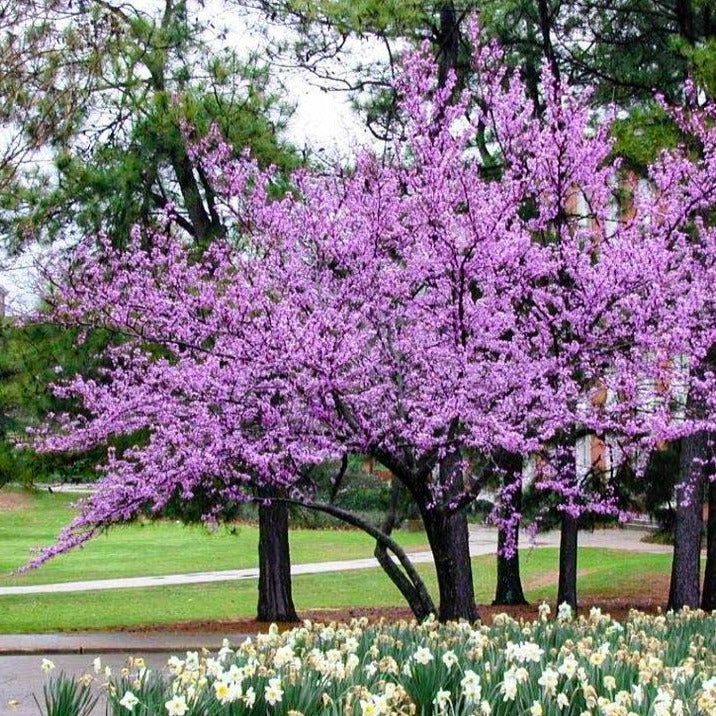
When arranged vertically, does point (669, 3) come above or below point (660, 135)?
above

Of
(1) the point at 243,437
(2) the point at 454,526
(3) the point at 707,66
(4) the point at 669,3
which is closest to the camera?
(1) the point at 243,437

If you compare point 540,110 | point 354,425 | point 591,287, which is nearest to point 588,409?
point 591,287

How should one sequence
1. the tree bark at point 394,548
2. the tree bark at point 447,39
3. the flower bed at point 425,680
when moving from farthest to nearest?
the tree bark at point 447,39 < the tree bark at point 394,548 < the flower bed at point 425,680

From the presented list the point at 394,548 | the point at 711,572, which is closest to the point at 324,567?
the point at 711,572

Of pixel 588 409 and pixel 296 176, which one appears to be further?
pixel 296 176

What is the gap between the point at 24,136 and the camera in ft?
31.8

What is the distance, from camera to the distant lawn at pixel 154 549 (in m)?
30.1

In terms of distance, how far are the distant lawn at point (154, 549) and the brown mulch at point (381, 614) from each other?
19.2ft

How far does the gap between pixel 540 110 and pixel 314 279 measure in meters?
7.71

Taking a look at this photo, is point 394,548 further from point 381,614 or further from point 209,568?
point 209,568

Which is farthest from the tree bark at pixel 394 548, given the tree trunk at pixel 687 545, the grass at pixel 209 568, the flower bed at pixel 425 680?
the tree trunk at pixel 687 545

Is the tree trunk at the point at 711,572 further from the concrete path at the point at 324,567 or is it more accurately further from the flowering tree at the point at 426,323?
the flowering tree at the point at 426,323

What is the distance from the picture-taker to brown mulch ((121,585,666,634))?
55.5 feet

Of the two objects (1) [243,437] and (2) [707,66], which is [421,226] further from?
(2) [707,66]
